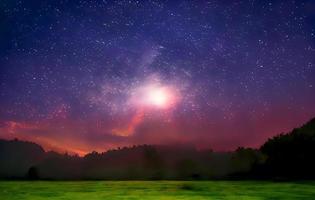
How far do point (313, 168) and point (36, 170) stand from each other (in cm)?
7252

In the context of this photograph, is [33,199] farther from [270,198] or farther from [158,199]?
[270,198]

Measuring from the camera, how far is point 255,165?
91.9 metres

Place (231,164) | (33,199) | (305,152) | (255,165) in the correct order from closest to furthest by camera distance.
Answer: (33,199)
(305,152)
(255,165)
(231,164)

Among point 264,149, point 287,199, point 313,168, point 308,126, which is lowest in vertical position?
point 287,199

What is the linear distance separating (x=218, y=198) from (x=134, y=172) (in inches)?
3155

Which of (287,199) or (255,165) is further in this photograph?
(255,165)

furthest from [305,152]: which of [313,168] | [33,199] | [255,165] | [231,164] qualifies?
[33,199]

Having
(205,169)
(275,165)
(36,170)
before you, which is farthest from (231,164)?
(36,170)

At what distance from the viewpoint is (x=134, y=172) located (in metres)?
117

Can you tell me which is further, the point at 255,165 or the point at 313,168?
the point at 255,165

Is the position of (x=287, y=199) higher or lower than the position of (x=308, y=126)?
lower

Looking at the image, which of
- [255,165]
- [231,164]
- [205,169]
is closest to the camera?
[255,165]

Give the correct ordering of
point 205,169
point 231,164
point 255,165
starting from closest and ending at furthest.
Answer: point 255,165 < point 231,164 < point 205,169

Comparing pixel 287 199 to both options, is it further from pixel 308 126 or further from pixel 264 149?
pixel 308 126
